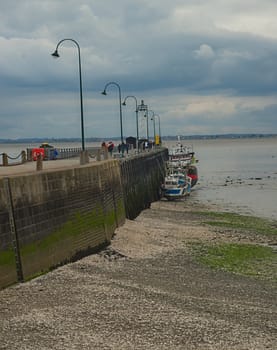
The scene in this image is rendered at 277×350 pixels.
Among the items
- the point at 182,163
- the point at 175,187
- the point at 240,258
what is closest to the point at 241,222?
the point at 240,258

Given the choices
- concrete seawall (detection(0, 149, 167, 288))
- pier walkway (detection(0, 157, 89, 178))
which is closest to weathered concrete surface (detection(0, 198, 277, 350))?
concrete seawall (detection(0, 149, 167, 288))

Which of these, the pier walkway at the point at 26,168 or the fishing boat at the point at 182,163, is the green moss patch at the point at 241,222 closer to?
the pier walkway at the point at 26,168

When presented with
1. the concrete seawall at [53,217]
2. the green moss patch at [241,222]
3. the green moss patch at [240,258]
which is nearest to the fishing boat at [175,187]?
the green moss patch at [241,222]

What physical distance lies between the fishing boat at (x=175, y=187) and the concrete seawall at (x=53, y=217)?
2460 cm

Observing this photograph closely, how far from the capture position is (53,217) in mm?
19375

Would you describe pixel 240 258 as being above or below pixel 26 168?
below

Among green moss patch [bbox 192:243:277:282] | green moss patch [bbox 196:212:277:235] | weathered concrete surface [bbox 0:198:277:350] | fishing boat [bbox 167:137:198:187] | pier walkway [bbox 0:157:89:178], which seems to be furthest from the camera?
fishing boat [bbox 167:137:198:187]

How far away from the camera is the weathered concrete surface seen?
12812 mm

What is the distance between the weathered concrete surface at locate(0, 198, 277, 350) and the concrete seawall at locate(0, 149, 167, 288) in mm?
599

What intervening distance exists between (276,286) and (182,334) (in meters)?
6.56

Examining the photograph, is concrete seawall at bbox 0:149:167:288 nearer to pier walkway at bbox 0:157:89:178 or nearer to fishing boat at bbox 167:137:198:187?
pier walkway at bbox 0:157:89:178

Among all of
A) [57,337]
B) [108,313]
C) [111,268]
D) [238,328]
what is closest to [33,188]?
[111,268]

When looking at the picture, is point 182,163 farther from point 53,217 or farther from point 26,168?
point 53,217

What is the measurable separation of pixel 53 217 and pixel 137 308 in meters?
5.37
